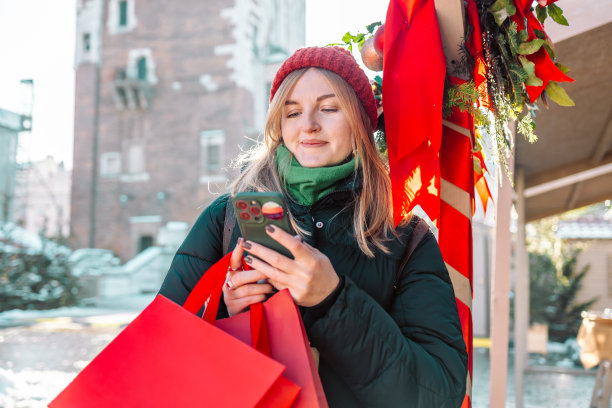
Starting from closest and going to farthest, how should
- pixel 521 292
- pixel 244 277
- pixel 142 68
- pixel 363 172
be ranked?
pixel 244 277 < pixel 363 172 < pixel 521 292 < pixel 142 68

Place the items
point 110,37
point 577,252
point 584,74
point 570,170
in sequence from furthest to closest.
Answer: point 110,37
point 577,252
point 570,170
point 584,74

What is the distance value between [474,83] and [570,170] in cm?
522

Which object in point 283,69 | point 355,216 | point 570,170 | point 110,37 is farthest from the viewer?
point 110,37

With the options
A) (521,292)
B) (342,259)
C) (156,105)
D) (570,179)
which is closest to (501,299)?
(342,259)

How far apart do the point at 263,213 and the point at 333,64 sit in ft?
2.39

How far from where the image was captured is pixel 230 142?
22.7 meters

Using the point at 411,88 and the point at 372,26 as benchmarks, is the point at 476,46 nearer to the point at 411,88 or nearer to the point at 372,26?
the point at 411,88

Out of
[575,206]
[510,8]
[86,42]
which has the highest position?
[86,42]

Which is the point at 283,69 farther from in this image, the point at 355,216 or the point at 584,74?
the point at 584,74

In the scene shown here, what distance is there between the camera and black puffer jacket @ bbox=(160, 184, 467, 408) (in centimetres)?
116

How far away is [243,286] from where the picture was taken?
118 cm

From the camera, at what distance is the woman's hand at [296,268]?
1.05 meters

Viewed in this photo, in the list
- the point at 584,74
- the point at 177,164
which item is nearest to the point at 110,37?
the point at 177,164

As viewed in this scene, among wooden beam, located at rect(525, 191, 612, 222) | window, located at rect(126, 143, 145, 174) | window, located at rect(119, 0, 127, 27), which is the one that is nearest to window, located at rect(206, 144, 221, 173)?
window, located at rect(126, 143, 145, 174)
